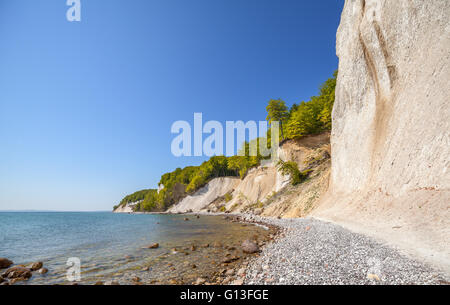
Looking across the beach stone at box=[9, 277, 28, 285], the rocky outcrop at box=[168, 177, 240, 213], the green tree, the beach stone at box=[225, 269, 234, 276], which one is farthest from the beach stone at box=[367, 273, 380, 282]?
the rocky outcrop at box=[168, 177, 240, 213]

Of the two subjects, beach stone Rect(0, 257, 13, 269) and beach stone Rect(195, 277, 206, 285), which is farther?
beach stone Rect(0, 257, 13, 269)

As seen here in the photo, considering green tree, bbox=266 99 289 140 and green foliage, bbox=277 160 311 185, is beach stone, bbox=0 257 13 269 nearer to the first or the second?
green foliage, bbox=277 160 311 185

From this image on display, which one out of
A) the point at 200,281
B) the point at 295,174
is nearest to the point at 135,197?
the point at 295,174

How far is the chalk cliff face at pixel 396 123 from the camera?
8125mm

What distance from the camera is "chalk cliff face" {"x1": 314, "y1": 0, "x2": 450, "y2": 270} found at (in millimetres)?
8125

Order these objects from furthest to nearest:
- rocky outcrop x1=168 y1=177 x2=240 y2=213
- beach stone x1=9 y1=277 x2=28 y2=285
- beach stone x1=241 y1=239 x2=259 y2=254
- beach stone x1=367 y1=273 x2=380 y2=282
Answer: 1. rocky outcrop x1=168 y1=177 x2=240 y2=213
2. beach stone x1=241 y1=239 x2=259 y2=254
3. beach stone x1=9 y1=277 x2=28 y2=285
4. beach stone x1=367 y1=273 x2=380 y2=282

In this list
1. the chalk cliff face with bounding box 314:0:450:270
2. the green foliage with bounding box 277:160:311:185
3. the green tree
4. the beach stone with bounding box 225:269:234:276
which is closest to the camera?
the beach stone with bounding box 225:269:234:276

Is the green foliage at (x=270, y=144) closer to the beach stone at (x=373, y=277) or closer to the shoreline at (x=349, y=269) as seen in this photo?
the shoreline at (x=349, y=269)

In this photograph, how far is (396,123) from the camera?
11953mm

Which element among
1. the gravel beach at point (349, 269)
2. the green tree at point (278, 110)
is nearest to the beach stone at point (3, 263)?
the gravel beach at point (349, 269)

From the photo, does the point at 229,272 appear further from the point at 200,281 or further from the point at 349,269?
the point at 349,269
